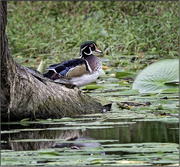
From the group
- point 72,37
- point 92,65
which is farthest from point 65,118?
point 72,37

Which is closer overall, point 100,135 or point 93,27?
point 100,135

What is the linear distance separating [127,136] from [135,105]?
5.21ft

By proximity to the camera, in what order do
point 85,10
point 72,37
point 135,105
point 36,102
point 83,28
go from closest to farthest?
1. point 36,102
2. point 135,105
3. point 72,37
4. point 83,28
5. point 85,10

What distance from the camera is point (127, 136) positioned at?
3.99 metres

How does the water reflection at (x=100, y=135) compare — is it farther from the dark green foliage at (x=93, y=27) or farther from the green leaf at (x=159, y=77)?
the dark green foliage at (x=93, y=27)

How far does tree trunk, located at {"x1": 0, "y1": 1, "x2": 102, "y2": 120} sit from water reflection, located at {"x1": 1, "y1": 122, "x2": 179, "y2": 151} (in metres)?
0.28

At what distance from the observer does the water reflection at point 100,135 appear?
12.4ft

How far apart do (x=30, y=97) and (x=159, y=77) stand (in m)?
2.01

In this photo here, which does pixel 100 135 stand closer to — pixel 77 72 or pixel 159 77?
pixel 159 77

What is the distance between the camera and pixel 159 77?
250 inches

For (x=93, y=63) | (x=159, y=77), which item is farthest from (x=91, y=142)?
(x=93, y=63)

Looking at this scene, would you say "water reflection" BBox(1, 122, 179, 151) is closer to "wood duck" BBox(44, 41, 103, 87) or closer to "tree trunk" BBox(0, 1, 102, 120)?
"tree trunk" BBox(0, 1, 102, 120)

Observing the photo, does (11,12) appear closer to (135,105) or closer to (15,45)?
(15,45)

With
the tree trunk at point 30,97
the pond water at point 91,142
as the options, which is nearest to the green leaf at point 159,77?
the tree trunk at point 30,97
